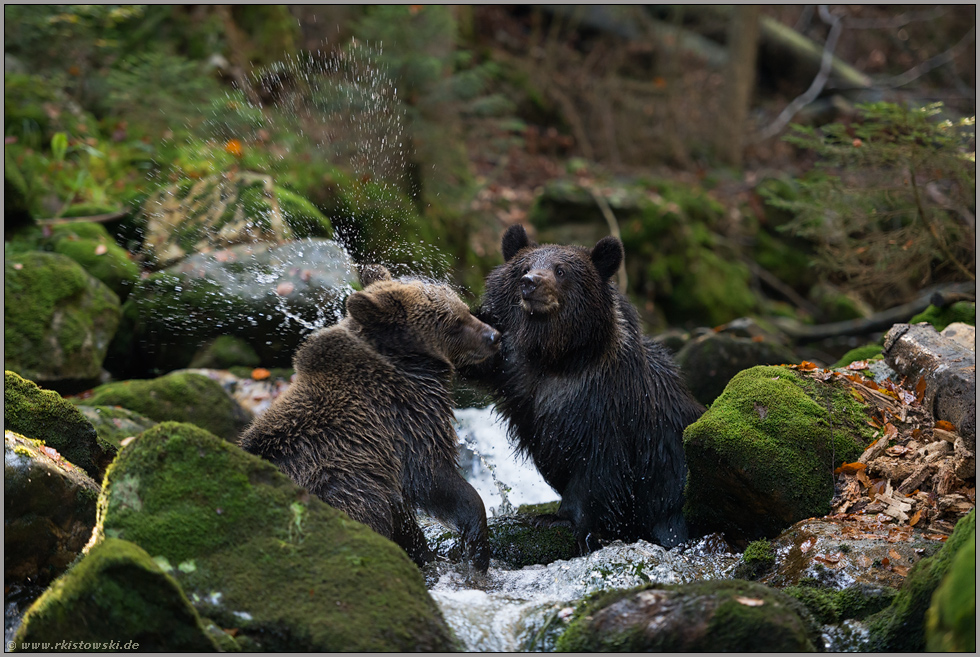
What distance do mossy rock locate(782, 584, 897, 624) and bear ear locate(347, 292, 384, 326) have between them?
3.43 meters

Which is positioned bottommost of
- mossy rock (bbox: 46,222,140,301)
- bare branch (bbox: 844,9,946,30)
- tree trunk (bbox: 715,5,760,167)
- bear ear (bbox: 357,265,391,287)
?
mossy rock (bbox: 46,222,140,301)

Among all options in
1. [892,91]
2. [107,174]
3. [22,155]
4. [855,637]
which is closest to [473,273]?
[107,174]

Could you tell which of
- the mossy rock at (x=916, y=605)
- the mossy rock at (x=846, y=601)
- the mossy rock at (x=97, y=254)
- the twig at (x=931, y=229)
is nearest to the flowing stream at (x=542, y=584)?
the mossy rock at (x=846, y=601)

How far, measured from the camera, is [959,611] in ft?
10.0

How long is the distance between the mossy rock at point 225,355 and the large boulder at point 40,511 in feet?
19.1

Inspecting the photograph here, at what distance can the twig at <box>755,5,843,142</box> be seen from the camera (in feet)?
74.6

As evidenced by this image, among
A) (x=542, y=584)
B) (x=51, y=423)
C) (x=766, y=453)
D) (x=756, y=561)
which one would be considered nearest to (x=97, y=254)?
(x=51, y=423)

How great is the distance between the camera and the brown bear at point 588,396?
6.85m

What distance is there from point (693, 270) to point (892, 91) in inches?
409

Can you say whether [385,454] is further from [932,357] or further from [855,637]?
[932,357]

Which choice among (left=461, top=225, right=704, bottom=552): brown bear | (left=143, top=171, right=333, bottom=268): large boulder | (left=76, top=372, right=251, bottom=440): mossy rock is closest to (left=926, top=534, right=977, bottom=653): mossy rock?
(left=461, top=225, right=704, bottom=552): brown bear

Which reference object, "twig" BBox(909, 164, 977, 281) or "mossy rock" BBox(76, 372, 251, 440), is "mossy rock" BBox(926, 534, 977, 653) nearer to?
"twig" BBox(909, 164, 977, 281)

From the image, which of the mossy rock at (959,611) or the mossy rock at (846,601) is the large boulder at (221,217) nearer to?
the mossy rock at (846,601)

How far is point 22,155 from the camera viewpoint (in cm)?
1230
